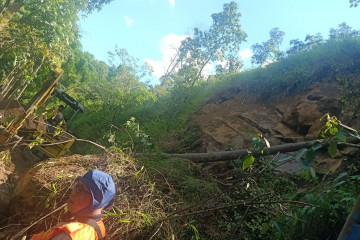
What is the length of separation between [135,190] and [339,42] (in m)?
10.9

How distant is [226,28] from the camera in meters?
23.8

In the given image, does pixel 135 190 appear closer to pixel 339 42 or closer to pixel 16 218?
pixel 16 218

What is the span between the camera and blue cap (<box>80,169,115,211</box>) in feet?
7.61

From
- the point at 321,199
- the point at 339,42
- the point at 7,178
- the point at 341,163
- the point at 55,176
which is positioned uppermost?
the point at 339,42

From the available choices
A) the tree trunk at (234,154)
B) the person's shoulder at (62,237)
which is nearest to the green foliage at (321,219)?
the person's shoulder at (62,237)

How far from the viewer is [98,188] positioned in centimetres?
235

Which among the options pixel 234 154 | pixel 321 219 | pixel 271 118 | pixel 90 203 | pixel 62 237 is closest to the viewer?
pixel 62 237

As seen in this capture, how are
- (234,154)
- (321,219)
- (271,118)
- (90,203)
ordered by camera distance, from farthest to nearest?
(271,118) → (234,154) → (321,219) → (90,203)

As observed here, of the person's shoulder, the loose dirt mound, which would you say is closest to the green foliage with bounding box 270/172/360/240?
the person's shoulder

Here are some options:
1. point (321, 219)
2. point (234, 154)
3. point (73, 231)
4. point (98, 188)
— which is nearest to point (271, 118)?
point (234, 154)

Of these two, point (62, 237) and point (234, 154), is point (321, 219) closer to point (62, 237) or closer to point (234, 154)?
point (62, 237)

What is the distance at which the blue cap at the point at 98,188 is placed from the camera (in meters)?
2.32

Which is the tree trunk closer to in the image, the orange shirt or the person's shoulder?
the orange shirt

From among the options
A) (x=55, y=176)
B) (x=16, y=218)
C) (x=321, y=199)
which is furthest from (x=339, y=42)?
(x=16, y=218)
